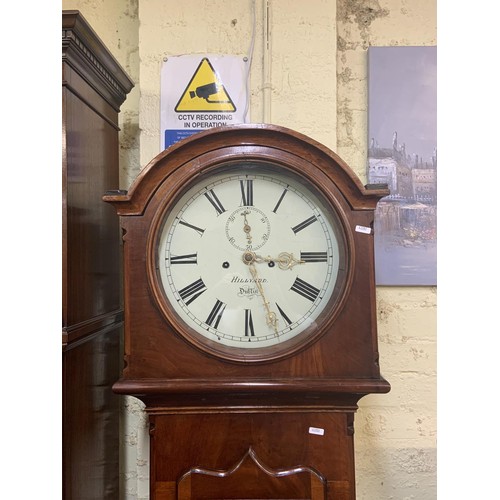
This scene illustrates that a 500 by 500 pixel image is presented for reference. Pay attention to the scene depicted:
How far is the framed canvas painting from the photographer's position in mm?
1362

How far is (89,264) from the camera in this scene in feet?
3.55

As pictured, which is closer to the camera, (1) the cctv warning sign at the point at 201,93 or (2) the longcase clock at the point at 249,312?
(2) the longcase clock at the point at 249,312

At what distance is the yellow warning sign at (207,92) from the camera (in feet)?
4.45

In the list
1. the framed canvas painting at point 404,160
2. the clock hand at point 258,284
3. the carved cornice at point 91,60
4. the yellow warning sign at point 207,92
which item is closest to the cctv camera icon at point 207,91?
the yellow warning sign at point 207,92

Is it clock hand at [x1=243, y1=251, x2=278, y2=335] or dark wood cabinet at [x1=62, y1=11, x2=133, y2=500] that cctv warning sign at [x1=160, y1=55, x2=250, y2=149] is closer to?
dark wood cabinet at [x1=62, y1=11, x2=133, y2=500]

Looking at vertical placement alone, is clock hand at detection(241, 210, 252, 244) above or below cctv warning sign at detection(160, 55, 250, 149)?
below

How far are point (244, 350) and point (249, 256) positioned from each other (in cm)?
18

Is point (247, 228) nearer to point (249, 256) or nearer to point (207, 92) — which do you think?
point (249, 256)

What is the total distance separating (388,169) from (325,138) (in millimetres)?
199

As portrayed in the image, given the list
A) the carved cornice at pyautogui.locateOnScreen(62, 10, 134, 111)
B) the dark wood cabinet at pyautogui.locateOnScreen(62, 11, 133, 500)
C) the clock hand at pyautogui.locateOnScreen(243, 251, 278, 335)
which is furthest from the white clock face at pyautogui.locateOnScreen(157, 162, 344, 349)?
the carved cornice at pyautogui.locateOnScreen(62, 10, 134, 111)

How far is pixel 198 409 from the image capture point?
0.95m

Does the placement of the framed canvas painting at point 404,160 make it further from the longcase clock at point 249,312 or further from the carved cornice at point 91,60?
the carved cornice at point 91,60

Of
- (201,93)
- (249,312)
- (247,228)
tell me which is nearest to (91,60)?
(201,93)

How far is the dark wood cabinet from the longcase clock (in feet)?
0.42
